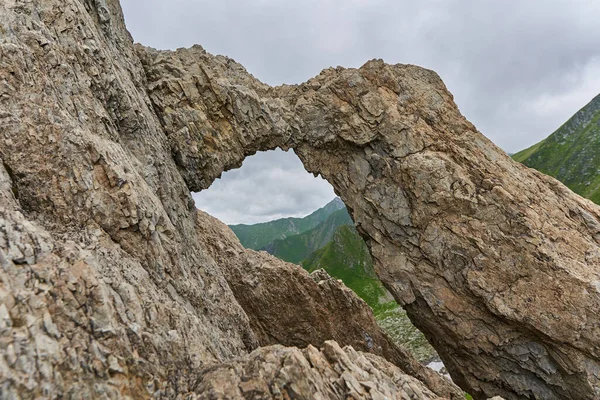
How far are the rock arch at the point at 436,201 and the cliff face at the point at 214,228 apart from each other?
0.52ft

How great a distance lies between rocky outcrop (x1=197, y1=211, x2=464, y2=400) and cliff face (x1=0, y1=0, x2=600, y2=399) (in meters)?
0.81

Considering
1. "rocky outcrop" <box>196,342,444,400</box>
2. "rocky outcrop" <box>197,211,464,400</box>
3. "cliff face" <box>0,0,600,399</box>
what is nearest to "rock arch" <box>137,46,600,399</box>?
"cliff face" <box>0,0,600,399</box>

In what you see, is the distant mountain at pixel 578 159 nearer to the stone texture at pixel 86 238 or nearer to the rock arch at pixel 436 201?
the rock arch at pixel 436 201

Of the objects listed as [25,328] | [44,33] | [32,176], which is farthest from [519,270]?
[44,33]

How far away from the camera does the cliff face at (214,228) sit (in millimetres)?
13320

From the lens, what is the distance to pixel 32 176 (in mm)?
15930

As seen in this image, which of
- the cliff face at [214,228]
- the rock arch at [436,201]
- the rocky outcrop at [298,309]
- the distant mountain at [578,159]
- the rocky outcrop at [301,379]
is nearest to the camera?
the cliff face at [214,228]

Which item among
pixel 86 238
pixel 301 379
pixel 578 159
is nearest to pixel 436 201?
pixel 301 379

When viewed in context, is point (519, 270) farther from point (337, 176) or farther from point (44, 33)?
point (44, 33)

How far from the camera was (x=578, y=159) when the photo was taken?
168 meters

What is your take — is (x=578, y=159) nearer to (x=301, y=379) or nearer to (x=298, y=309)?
(x=298, y=309)

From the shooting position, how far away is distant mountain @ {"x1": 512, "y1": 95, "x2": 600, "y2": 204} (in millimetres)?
151375

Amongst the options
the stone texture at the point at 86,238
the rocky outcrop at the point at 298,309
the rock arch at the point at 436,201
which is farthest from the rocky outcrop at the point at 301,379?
the rocky outcrop at the point at 298,309

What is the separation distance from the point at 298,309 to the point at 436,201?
21584 millimetres
